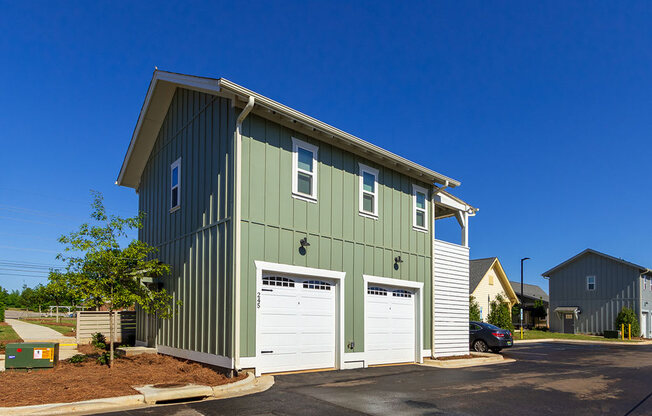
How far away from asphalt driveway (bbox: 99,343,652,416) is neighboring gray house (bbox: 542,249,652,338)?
32692 mm

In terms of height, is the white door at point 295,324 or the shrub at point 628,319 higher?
the white door at point 295,324

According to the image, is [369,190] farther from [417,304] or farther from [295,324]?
[295,324]

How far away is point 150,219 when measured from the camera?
1809 cm

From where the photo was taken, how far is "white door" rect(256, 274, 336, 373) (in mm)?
12523

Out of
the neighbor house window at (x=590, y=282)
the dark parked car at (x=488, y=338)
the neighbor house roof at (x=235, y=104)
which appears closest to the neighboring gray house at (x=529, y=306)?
the neighbor house window at (x=590, y=282)

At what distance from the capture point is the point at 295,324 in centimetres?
1327

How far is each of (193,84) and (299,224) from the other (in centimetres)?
466

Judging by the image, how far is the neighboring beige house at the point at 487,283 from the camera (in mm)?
43688

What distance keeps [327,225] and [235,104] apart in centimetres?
415

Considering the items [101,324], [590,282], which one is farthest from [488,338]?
[590,282]

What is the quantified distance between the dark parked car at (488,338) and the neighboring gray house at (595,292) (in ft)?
86.7

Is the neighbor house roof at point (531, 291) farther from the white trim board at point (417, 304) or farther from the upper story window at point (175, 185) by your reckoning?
the upper story window at point (175, 185)

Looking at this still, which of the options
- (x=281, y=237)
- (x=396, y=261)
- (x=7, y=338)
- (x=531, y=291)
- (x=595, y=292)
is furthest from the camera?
(x=531, y=291)

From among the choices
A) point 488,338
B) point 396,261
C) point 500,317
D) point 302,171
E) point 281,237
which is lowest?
point 500,317
